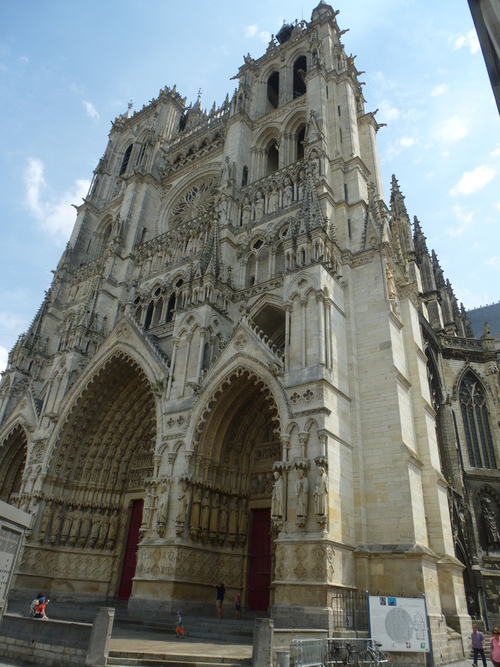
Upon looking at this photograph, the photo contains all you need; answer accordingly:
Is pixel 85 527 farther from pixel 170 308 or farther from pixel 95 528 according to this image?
pixel 170 308

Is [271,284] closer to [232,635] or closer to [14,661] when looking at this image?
[232,635]

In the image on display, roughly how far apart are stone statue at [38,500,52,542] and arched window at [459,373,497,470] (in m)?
16.9

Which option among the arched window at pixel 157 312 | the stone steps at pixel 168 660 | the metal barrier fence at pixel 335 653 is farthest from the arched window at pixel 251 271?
the stone steps at pixel 168 660

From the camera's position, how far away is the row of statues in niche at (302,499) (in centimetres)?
1080

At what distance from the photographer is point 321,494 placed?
10859mm

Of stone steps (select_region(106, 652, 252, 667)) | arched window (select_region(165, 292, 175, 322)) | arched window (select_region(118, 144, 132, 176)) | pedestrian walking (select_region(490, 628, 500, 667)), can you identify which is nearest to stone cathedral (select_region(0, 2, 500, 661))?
arched window (select_region(165, 292, 175, 322))

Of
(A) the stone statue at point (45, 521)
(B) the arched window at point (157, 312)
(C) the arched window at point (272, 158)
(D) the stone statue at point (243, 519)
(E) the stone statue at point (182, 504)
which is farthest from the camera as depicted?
(C) the arched window at point (272, 158)

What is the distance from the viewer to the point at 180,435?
14.5m

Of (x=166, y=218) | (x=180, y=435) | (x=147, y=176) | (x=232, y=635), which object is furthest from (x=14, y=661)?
(x=147, y=176)

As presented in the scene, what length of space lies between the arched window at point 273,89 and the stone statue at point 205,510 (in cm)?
2256

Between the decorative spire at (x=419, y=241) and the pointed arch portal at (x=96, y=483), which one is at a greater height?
the decorative spire at (x=419, y=241)

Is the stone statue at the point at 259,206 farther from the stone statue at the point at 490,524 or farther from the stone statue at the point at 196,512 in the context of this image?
the stone statue at the point at 490,524

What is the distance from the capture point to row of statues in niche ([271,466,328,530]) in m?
10.8

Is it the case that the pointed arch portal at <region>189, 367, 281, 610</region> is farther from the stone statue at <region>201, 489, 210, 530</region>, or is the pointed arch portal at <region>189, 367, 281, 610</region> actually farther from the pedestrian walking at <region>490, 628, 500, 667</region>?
the pedestrian walking at <region>490, 628, 500, 667</region>
